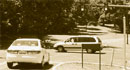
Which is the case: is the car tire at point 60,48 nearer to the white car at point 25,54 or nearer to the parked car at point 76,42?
the parked car at point 76,42

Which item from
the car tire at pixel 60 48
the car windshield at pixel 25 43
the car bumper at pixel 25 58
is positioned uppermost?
the car windshield at pixel 25 43

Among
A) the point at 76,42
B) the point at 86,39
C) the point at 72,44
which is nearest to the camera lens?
the point at 72,44

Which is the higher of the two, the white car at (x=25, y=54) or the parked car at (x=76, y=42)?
the white car at (x=25, y=54)

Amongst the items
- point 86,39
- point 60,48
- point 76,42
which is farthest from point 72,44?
point 86,39

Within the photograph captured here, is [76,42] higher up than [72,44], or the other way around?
[76,42]

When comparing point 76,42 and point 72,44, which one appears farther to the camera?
point 76,42

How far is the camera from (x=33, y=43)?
1881 centimetres

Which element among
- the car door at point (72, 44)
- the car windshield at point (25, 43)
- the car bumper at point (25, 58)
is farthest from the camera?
the car door at point (72, 44)

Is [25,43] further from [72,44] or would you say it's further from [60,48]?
[60,48]

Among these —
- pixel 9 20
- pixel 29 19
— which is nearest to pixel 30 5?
pixel 29 19

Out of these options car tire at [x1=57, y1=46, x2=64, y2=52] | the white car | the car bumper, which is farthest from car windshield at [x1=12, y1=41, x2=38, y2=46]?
car tire at [x1=57, y1=46, x2=64, y2=52]

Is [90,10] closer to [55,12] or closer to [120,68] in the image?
[55,12]

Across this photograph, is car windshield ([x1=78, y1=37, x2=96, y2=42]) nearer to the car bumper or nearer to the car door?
the car door

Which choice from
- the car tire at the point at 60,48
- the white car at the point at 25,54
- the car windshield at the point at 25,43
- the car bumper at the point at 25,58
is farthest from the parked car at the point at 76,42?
the car bumper at the point at 25,58
